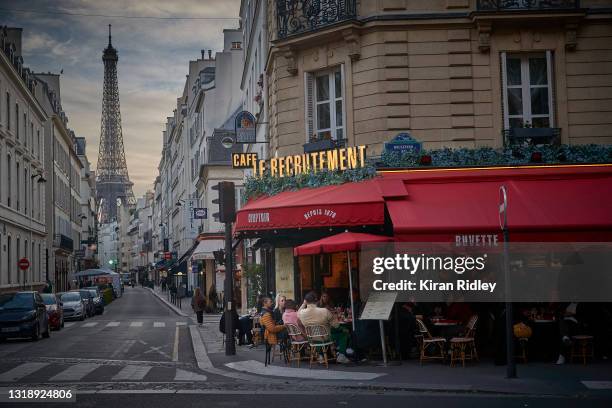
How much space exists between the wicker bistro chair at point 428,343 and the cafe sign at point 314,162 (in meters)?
4.85

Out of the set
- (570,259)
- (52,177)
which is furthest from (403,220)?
(52,177)

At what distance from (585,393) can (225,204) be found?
9.39 meters

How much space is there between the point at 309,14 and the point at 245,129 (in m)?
6.39

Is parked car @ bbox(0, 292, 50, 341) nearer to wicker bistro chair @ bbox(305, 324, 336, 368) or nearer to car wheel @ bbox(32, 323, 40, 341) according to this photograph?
car wheel @ bbox(32, 323, 40, 341)

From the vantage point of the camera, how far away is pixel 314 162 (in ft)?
68.7

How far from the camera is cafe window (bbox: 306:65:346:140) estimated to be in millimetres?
21477

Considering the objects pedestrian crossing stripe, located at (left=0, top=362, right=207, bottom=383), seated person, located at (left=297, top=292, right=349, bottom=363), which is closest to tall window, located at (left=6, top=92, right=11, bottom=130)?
pedestrian crossing stripe, located at (left=0, top=362, right=207, bottom=383)

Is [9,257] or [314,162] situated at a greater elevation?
[314,162]

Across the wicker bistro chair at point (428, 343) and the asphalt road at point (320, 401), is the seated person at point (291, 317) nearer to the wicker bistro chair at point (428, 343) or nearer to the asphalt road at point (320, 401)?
the wicker bistro chair at point (428, 343)

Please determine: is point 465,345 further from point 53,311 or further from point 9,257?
point 9,257

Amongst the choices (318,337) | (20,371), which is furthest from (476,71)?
(20,371)

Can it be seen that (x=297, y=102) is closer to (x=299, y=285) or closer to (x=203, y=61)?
(x=299, y=285)

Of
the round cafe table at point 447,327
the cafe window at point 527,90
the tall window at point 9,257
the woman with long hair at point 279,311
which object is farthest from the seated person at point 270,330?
the tall window at point 9,257

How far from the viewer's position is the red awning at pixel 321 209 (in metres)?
17.9
